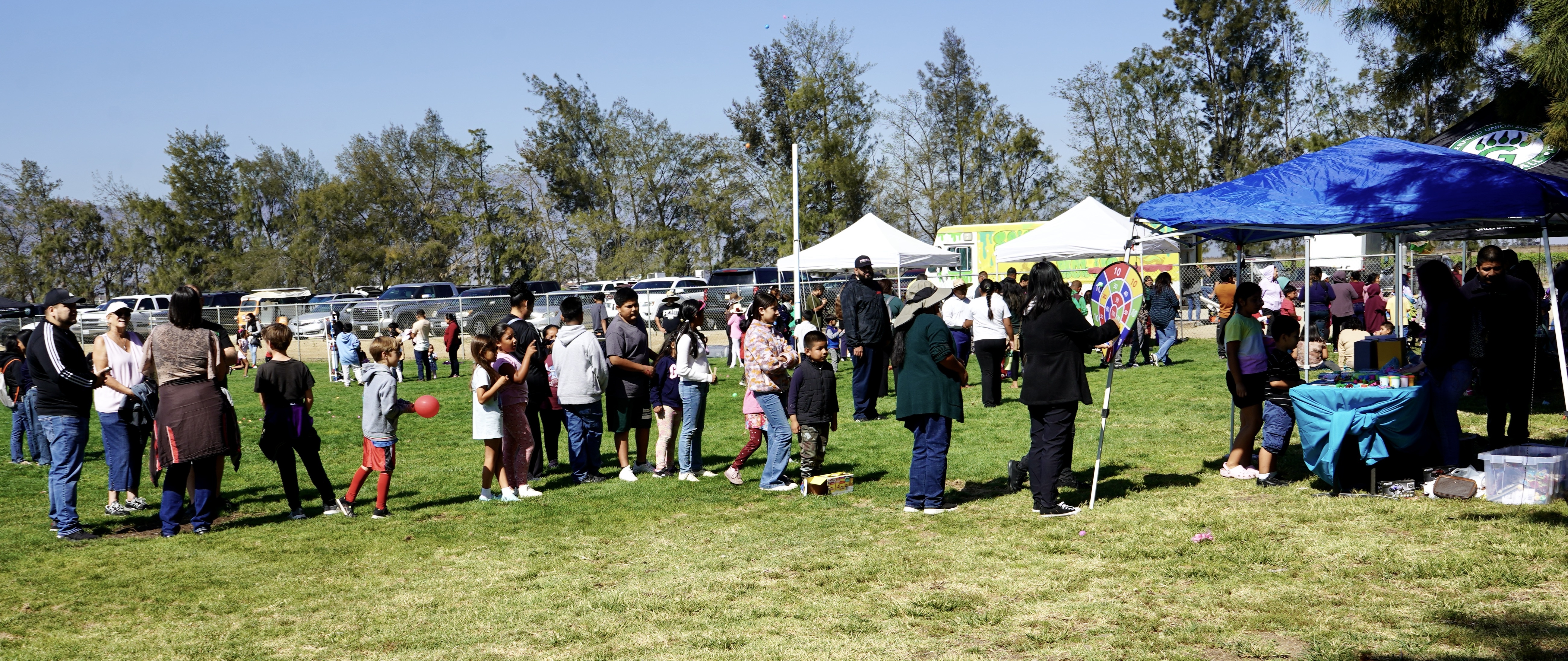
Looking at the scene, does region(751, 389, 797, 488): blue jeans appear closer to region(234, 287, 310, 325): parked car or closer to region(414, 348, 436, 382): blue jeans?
region(414, 348, 436, 382): blue jeans

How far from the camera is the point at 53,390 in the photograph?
7070mm

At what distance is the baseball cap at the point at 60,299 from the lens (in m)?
6.98

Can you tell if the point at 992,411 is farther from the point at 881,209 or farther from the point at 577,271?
the point at 577,271

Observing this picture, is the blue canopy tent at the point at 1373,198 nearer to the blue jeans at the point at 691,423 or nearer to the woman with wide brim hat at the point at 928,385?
the woman with wide brim hat at the point at 928,385

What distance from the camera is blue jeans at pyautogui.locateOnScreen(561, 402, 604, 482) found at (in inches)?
341

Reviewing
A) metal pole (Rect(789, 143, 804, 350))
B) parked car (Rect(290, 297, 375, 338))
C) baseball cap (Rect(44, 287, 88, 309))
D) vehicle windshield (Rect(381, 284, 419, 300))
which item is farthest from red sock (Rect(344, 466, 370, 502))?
vehicle windshield (Rect(381, 284, 419, 300))

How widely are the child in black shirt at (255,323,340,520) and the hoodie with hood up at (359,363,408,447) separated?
0.37 m

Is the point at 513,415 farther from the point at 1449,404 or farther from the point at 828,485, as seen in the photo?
the point at 1449,404

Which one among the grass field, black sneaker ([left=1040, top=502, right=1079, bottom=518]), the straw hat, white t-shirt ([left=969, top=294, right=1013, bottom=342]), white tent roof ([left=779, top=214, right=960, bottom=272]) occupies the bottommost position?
the grass field

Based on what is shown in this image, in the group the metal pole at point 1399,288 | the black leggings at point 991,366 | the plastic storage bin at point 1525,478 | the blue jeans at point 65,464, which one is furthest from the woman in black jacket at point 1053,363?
the metal pole at point 1399,288

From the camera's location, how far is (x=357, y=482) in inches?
304

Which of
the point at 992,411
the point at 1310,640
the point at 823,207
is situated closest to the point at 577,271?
the point at 823,207

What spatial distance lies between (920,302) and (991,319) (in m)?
6.00

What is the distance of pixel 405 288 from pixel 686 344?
33.4m
